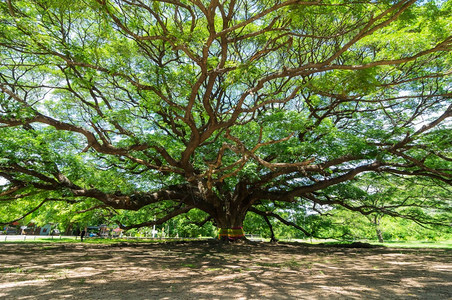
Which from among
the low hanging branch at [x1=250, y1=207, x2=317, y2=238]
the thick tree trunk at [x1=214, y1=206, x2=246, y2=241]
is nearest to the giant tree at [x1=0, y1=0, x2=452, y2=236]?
the thick tree trunk at [x1=214, y1=206, x2=246, y2=241]

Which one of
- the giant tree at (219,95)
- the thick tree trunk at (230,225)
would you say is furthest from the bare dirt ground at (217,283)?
the thick tree trunk at (230,225)

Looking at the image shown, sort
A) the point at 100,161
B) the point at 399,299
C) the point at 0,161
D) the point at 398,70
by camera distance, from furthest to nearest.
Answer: the point at 100,161, the point at 0,161, the point at 398,70, the point at 399,299

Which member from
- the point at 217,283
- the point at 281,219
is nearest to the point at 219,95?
the point at 217,283

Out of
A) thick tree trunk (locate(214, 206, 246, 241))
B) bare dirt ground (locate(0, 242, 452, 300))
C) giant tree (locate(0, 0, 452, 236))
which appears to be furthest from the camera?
thick tree trunk (locate(214, 206, 246, 241))

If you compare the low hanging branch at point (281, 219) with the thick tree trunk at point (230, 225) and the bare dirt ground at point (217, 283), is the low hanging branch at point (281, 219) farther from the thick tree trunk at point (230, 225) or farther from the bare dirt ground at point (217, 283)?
the bare dirt ground at point (217, 283)

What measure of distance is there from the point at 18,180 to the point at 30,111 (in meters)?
3.60

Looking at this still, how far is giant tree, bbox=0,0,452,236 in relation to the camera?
4695 millimetres

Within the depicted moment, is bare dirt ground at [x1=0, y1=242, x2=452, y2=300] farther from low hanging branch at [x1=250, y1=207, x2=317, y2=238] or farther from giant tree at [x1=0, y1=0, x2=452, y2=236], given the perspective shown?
low hanging branch at [x1=250, y1=207, x2=317, y2=238]

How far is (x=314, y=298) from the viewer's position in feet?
9.05

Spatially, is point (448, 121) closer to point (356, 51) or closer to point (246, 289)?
point (356, 51)

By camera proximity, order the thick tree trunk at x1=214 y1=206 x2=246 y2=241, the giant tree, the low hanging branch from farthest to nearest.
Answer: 1. the low hanging branch
2. the thick tree trunk at x1=214 y1=206 x2=246 y2=241
3. the giant tree

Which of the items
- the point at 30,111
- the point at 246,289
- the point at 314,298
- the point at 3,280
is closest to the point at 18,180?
the point at 30,111

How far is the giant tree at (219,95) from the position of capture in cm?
470

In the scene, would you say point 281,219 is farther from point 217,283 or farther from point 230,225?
point 217,283
